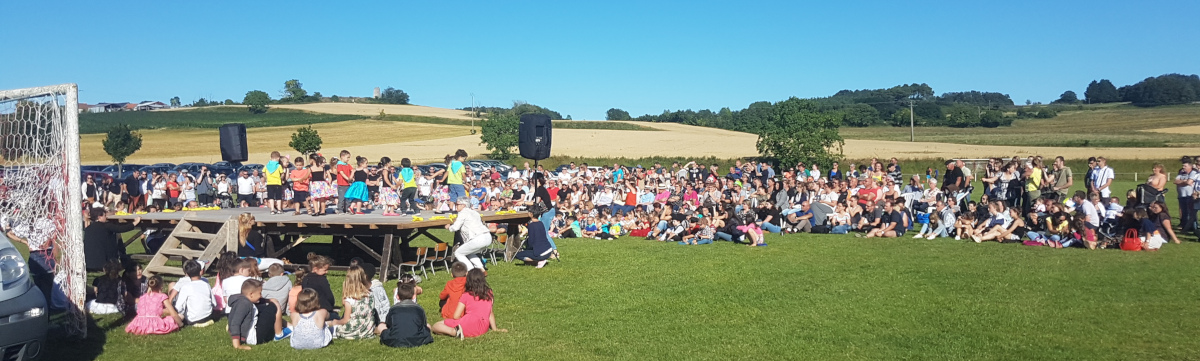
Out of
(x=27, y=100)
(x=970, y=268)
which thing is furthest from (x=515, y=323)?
(x=970, y=268)

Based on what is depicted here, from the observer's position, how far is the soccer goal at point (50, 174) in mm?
7840

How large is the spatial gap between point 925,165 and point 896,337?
39371 millimetres

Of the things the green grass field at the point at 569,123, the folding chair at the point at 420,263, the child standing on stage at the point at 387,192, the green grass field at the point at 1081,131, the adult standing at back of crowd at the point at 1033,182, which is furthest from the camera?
the green grass field at the point at 569,123

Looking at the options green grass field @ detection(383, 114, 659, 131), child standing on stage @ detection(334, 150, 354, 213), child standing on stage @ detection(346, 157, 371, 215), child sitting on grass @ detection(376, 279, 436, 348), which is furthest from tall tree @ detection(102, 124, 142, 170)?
child sitting on grass @ detection(376, 279, 436, 348)

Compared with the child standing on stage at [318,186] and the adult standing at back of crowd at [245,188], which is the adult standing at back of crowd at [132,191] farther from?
the child standing on stage at [318,186]

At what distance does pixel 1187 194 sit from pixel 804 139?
30.6 m

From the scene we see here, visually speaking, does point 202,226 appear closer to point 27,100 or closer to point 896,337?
point 27,100

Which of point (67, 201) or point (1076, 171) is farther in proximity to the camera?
point (1076, 171)

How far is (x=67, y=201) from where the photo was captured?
792cm

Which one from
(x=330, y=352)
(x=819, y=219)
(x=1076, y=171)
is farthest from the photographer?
(x=1076, y=171)

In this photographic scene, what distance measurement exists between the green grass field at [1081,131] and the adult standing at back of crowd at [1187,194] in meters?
44.3

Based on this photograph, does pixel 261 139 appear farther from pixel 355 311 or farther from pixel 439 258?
pixel 355 311

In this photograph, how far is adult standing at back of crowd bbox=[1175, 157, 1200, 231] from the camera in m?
14.5

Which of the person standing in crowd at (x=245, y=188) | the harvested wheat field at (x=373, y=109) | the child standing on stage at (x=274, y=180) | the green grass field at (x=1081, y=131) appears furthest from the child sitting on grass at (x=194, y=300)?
the harvested wheat field at (x=373, y=109)
